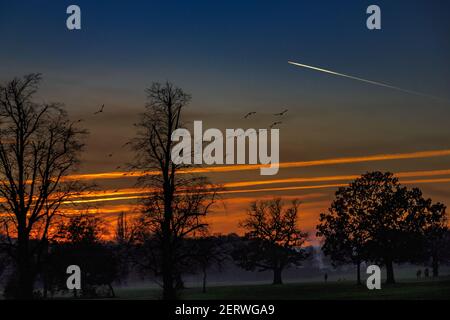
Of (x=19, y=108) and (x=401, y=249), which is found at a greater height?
(x=19, y=108)

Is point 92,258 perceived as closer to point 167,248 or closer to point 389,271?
point 389,271

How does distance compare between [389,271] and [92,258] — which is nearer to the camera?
[92,258]

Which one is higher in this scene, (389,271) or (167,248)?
(167,248)

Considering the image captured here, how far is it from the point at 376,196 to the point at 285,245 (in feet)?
83.8

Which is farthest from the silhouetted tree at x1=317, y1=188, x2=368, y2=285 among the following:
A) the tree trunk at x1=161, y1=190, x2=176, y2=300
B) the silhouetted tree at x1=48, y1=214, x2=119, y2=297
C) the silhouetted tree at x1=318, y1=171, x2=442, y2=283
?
the tree trunk at x1=161, y1=190, x2=176, y2=300

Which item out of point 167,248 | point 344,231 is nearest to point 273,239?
point 344,231

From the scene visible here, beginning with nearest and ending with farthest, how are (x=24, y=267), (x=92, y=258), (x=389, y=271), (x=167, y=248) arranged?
(x=24, y=267)
(x=167, y=248)
(x=92, y=258)
(x=389, y=271)

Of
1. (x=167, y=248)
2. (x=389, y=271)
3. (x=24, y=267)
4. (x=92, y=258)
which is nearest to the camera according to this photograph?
(x=24, y=267)

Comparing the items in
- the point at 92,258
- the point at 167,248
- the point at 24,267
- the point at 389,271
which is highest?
the point at 167,248

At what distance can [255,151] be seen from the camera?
35875 millimetres
